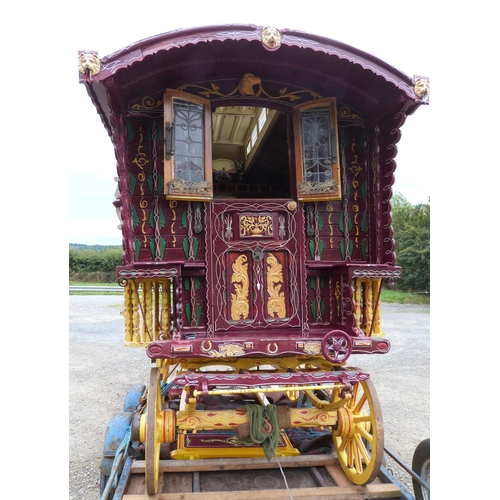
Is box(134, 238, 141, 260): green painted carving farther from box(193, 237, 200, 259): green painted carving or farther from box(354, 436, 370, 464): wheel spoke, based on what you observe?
box(354, 436, 370, 464): wheel spoke

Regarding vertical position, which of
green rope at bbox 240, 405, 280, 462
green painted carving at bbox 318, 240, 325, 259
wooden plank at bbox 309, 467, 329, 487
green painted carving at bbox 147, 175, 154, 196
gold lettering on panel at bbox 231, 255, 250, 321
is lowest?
wooden plank at bbox 309, 467, 329, 487

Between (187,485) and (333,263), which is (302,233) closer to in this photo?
(333,263)

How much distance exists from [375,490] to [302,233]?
2356 millimetres

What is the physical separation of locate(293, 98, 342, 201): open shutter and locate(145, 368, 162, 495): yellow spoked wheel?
221 centimetres

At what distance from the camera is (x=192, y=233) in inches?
145

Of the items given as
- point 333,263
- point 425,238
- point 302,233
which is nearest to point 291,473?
point 333,263

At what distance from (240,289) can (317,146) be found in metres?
1.60

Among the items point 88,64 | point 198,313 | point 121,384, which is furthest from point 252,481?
point 121,384

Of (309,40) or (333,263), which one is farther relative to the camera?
(333,263)

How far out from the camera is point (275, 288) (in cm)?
366

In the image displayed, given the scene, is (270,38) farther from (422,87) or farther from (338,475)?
(338,475)

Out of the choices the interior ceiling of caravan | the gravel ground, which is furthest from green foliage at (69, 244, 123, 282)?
the interior ceiling of caravan

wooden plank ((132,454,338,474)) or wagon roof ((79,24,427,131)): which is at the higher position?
wagon roof ((79,24,427,131))

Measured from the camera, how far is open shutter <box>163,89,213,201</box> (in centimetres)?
344
